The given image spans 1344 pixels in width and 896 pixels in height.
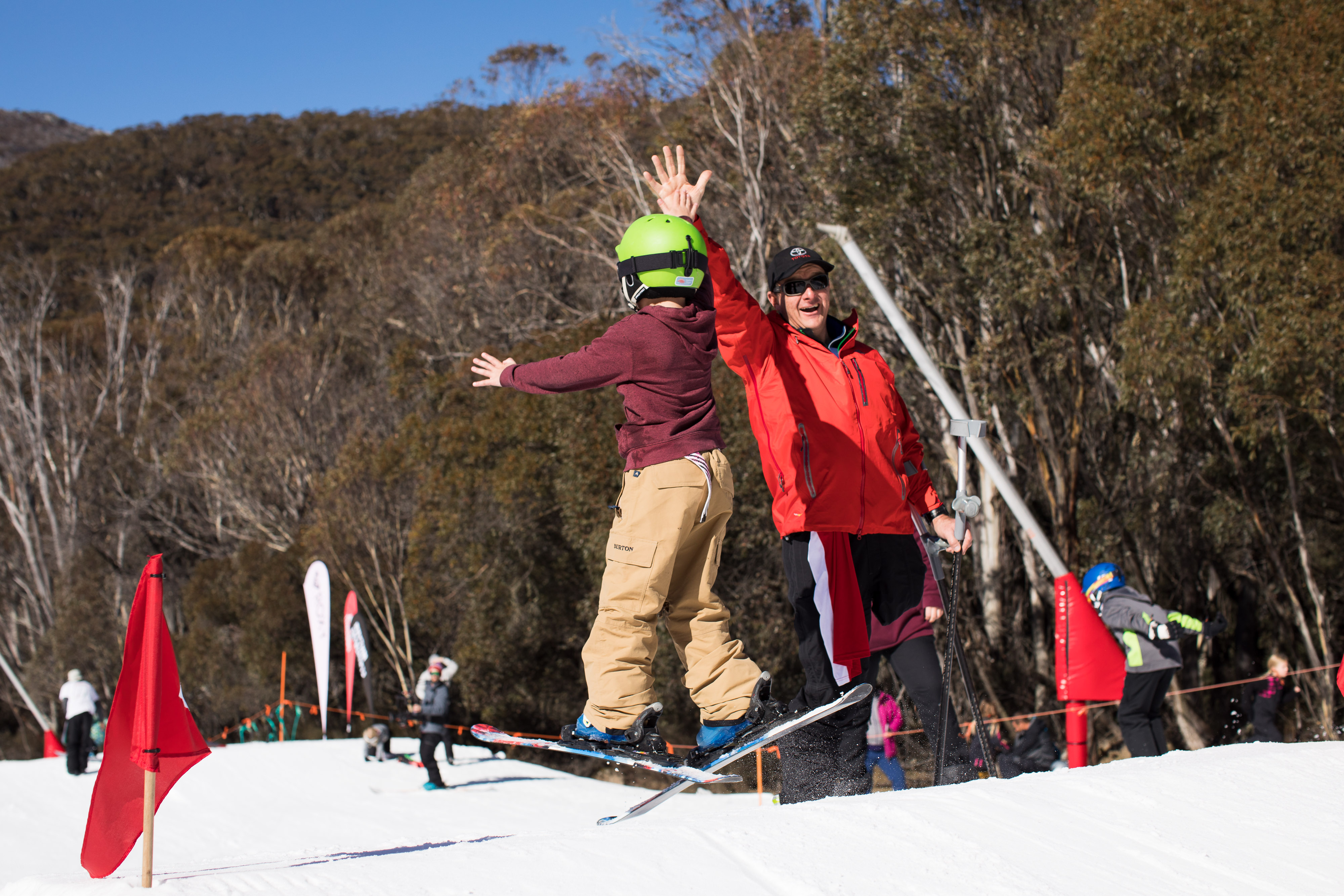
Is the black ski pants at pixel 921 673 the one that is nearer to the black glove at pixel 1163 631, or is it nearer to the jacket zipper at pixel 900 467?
the jacket zipper at pixel 900 467

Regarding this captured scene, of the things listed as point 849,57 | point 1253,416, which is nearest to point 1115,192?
point 1253,416

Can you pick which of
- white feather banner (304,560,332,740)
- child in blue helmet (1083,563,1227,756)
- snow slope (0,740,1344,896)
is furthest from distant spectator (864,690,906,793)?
white feather banner (304,560,332,740)

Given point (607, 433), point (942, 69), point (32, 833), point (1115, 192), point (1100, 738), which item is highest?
point (942, 69)

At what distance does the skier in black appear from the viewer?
10.9 meters

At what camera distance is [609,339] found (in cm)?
392

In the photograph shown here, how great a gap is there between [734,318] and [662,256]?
35 cm

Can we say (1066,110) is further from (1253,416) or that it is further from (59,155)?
(59,155)

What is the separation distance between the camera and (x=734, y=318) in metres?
3.89

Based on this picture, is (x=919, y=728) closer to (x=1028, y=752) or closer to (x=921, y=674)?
(x=1028, y=752)

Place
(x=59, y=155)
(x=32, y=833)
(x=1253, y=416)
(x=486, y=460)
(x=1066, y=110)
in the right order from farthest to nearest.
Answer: (x=59, y=155)
(x=486, y=460)
(x=1066, y=110)
(x=1253, y=416)
(x=32, y=833)

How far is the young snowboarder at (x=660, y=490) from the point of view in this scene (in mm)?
3875

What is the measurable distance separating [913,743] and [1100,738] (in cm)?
915

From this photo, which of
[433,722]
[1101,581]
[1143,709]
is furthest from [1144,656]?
[433,722]

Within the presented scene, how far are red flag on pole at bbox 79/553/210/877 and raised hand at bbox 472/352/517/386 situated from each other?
131 cm
